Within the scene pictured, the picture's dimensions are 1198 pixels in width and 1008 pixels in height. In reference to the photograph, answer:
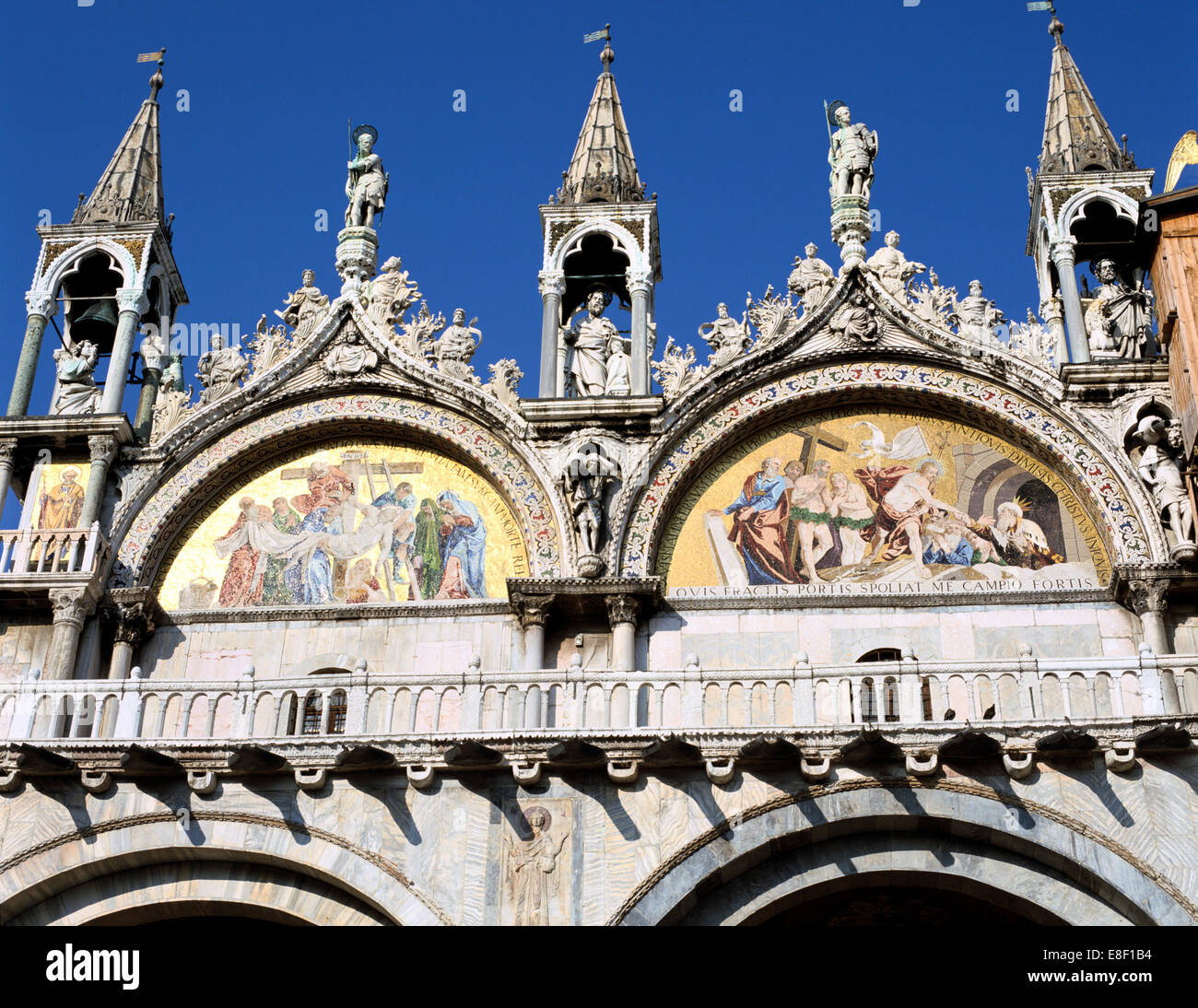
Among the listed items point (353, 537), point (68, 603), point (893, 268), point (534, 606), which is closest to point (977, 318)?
point (893, 268)

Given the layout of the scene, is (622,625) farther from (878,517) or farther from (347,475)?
A: (347,475)

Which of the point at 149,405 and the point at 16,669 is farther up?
the point at 149,405

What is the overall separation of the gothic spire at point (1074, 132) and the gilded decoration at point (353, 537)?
8.11m

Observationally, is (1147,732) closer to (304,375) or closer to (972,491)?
(972,491)

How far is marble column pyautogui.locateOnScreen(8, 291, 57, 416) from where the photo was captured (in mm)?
20844

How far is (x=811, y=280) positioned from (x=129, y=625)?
850 centimetres

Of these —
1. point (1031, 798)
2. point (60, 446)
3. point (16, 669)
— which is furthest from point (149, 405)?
point (1031, 798)

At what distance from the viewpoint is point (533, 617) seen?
18.6m

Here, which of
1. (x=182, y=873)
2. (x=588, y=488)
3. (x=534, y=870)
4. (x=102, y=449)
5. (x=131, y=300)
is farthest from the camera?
(x=131, y=300)

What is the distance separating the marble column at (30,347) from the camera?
68.4ft

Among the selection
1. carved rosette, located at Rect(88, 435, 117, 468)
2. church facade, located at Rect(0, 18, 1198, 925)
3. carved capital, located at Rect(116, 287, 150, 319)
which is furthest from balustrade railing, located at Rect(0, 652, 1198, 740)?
carved capital, located at Rect(116, 287, 150, 319)

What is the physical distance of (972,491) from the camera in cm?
1942

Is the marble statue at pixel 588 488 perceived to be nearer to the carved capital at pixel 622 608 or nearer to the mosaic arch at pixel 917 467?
the mosaic arch at pixel 917 467
